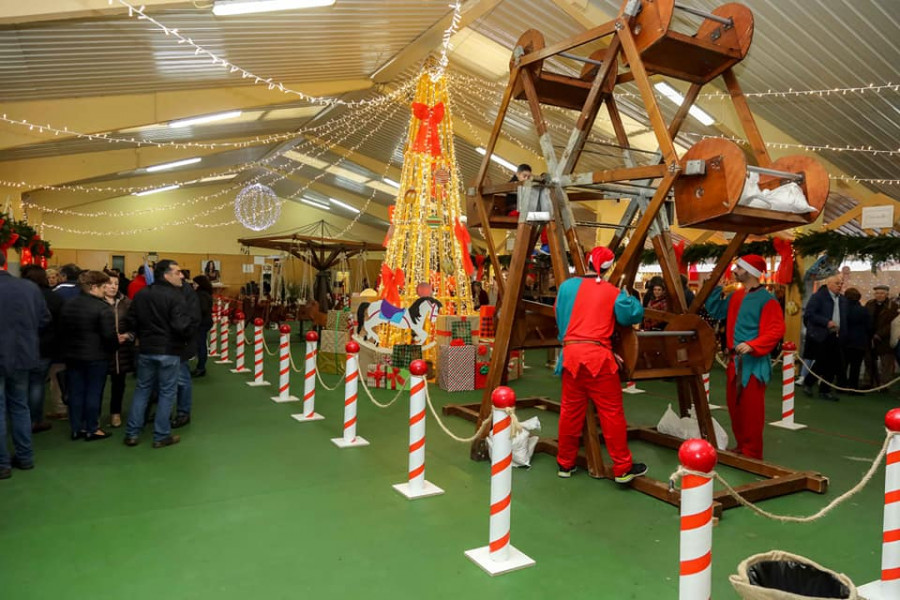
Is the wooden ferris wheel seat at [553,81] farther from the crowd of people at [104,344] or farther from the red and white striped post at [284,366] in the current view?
the red and white striped post at [284,366]

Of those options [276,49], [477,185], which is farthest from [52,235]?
[477,185]

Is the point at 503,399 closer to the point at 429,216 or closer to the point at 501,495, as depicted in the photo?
the point at 501,495

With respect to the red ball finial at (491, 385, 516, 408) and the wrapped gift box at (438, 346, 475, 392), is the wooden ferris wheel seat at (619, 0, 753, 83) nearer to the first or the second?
the red ball finial at (491, 385, 516, 408)

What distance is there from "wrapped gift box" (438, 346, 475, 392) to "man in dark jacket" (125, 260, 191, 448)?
3.84 m

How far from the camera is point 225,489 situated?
4543mm

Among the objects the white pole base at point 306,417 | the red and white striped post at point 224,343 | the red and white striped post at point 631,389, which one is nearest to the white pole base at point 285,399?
the white pole base at point 306,417

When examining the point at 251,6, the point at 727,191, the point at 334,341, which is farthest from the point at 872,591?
the point at 334,341

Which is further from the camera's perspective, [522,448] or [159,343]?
[159,343]

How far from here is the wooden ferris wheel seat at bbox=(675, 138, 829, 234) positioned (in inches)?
148

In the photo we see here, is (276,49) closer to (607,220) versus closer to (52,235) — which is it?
(607,220)

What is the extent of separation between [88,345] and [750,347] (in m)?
5.78

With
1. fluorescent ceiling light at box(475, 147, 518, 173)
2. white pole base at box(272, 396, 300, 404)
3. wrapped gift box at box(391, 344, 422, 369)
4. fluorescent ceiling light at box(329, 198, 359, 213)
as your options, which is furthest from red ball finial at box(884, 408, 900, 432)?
fluorescent ceiling light at box(329, 198, 359, 213)

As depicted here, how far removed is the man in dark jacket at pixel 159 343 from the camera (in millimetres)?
5551

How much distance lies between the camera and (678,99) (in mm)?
10109
